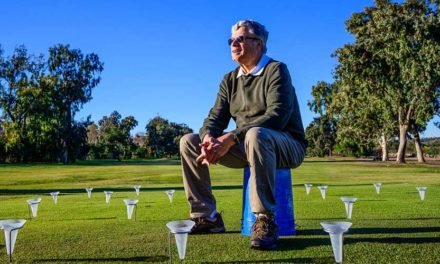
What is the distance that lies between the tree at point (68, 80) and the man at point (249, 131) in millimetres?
63936

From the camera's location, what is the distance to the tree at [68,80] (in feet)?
213

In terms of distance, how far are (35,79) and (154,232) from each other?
6614 centimetres

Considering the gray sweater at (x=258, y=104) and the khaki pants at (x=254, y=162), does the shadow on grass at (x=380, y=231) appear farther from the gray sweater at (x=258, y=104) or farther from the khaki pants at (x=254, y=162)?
the gray sweater at (x=258, y=104)

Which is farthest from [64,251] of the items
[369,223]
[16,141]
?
[16,141]

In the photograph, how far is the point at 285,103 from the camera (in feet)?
14.5

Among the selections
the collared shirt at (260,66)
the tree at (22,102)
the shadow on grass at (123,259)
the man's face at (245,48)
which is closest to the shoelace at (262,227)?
the shadow on grass at (123,259)

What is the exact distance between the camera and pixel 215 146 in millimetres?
4270

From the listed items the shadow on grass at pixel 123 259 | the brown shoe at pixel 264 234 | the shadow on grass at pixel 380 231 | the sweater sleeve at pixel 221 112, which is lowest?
the shadow on grass at pixel 123 259

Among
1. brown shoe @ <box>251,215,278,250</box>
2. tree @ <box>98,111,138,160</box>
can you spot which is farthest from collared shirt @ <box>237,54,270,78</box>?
tree @ <box>98,111,138,160</box>

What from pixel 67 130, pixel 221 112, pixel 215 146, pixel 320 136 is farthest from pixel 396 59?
pixel 320 136

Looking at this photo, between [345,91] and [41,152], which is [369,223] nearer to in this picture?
[345,91]

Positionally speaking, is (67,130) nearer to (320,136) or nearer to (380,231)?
(320,136)

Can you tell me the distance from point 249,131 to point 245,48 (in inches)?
45.9

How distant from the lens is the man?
403 cm
